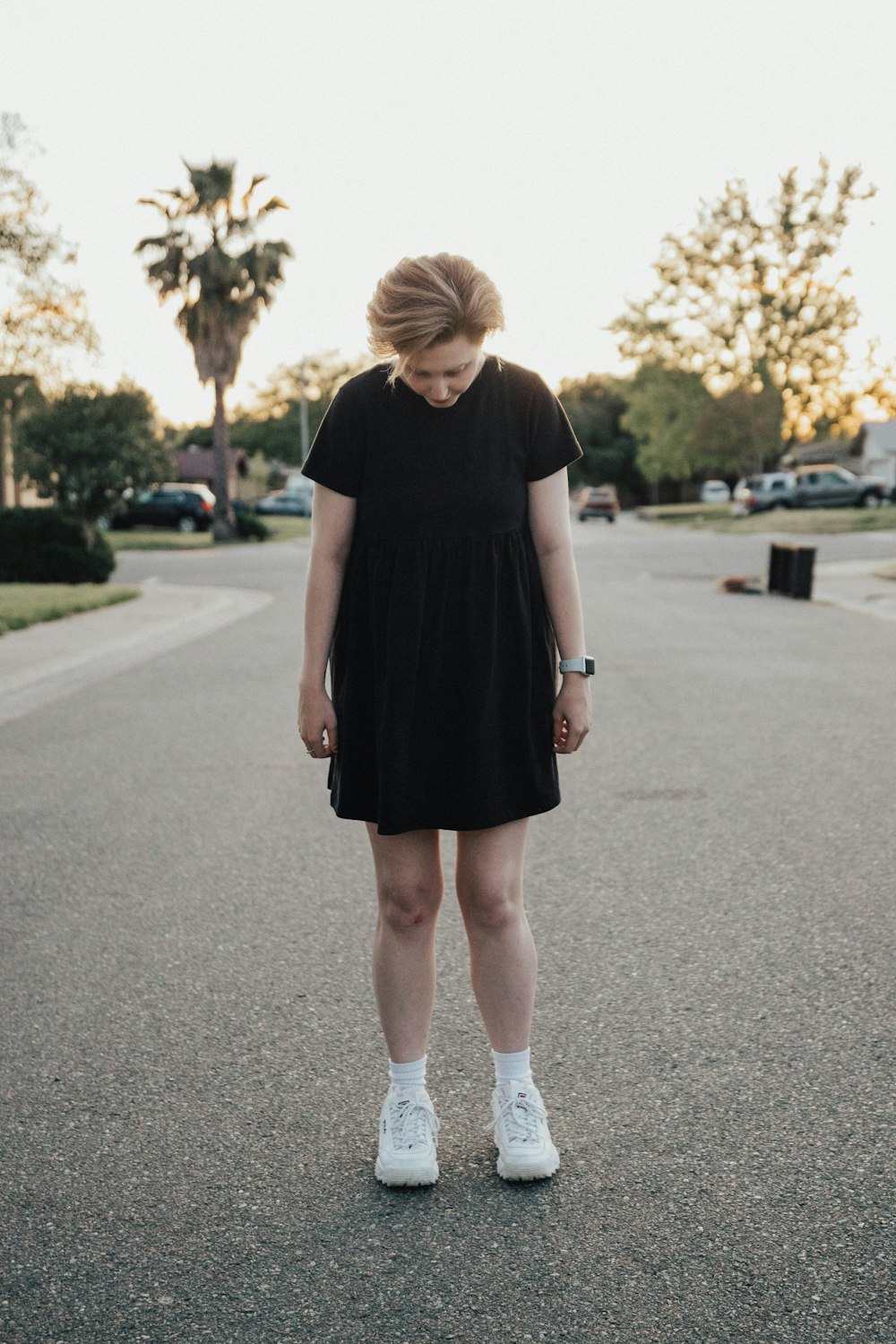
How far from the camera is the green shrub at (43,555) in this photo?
2070 cm

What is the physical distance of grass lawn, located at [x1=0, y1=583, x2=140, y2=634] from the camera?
585 inches

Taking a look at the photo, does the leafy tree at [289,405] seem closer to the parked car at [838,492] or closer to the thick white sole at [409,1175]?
the parked car at [838,492]

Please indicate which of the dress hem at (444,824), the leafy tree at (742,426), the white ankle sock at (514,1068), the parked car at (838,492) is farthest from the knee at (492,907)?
the leafy tree at (742,426)

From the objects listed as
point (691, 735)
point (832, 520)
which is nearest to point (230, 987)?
point (691, 735)

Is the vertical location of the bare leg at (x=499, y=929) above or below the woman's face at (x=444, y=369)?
below

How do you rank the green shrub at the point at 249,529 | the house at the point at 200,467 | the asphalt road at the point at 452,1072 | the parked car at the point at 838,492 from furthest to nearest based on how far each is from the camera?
the house at the point at 200,467, the parked car at the point at 838,492, the green shrub at the point at 249,529, the asphalt road at the point at 452,1072

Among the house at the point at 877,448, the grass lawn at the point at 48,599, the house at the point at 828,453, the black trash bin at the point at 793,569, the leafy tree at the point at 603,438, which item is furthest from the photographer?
the leafy tree at the point at 603,438

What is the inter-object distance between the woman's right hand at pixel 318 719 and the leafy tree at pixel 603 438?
8539 cm

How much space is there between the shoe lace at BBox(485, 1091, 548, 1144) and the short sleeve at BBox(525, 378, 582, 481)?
1324 mm

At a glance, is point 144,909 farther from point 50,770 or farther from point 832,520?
point 832,520

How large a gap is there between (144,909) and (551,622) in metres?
2.45

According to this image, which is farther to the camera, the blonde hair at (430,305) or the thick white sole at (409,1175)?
the thick white sole at (409,1175)

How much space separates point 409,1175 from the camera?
9.21ft

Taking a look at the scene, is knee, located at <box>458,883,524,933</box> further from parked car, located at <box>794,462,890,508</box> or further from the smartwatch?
parked car, located at <box>794,462,890,508</box>
